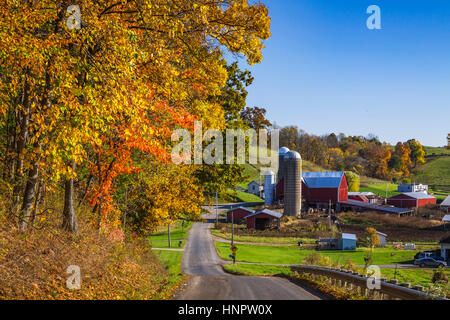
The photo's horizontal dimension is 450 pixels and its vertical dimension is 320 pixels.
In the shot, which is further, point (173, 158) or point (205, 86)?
point (173, 158)

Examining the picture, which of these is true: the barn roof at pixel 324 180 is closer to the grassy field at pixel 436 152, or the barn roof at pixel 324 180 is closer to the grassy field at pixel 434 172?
the grassy field at pixel 434 172

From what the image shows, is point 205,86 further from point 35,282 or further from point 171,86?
point 35,282

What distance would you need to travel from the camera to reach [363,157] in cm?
13938

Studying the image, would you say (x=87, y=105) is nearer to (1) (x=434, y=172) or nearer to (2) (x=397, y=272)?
(2) (x=397, y=272)

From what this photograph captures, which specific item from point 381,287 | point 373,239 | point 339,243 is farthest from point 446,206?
point 381,287

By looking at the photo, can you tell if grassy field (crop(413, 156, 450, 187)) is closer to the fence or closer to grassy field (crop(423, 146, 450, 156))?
grassy field (crop(423, 146, 450, 156))

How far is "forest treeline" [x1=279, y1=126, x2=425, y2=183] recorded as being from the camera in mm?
125938

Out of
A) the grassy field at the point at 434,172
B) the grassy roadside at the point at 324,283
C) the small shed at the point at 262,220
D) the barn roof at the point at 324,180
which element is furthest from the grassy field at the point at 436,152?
the grassy roadside at the point at 324,283

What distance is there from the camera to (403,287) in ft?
24.8

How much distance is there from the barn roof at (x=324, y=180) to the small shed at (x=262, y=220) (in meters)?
17.6

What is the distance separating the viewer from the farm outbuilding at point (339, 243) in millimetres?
41781

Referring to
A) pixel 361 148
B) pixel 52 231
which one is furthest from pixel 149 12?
pixel 361 148

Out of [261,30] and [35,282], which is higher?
[261,30]

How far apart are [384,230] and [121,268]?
165 feet
